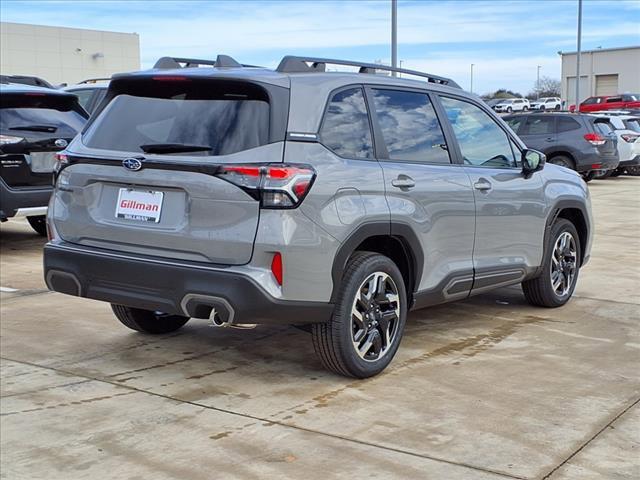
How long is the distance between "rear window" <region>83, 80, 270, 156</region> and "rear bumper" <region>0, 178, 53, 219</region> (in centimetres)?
426

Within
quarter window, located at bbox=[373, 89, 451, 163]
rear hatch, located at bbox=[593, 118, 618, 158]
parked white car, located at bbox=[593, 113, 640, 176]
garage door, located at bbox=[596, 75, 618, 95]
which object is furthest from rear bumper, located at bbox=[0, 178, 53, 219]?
garage door, located at bbox=[596, 75, 618, 95]

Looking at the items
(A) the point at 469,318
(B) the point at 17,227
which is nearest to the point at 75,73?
(B) the point at 17,227

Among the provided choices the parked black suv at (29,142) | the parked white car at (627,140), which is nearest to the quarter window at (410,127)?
the parked black suv at (29,142)

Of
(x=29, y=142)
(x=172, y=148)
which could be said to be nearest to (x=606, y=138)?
(x=29, y=142)

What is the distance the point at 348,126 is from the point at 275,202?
0.86 m

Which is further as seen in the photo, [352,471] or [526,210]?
[526,210]

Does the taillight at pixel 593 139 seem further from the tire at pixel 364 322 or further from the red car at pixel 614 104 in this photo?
the red car at pixel 614 104

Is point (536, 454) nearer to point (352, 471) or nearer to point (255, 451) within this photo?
point (352, 471)

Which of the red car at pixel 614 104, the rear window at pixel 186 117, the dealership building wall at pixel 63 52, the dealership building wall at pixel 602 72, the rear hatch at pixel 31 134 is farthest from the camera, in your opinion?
the dealership building wall at pixel 602 72

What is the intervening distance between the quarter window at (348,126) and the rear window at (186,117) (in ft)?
1.44

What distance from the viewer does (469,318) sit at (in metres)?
6.79

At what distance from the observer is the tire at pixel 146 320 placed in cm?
601

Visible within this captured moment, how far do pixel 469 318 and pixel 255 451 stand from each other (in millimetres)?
3085

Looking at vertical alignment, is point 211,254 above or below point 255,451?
above
